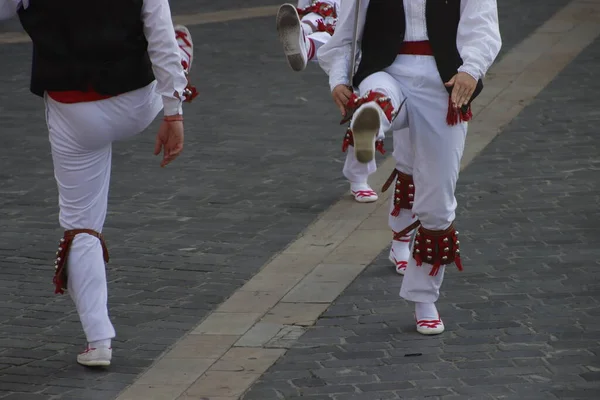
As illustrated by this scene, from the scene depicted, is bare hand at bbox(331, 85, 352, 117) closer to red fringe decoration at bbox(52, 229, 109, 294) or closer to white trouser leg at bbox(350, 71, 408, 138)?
white trouser leg at bbox(350, 71, 408, 138)

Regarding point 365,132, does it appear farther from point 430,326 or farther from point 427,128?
point 430,326

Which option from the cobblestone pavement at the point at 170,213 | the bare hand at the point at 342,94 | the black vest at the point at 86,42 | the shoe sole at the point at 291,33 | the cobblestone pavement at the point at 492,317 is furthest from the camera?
the shoe sole at the point at 291,33

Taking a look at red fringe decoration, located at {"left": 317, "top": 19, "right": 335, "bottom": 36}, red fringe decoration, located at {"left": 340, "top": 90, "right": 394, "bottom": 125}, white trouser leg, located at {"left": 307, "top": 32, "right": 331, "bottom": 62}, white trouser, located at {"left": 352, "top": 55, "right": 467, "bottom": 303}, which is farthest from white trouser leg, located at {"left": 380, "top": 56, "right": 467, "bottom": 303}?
red fringe decoration, located at {"left": 317, "top": 19, "right": 335, "bottom": 36}

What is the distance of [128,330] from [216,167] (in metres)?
3.26

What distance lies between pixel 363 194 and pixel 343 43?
261 cm

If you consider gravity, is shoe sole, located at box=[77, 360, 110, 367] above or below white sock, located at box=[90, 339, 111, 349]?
below

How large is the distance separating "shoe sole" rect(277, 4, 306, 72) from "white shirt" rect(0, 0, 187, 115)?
1.81 metres

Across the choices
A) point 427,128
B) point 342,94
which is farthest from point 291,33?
point 427,128

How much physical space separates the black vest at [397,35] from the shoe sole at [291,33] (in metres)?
1.32

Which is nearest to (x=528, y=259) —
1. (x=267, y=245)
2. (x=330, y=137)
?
(x=267, y=245)

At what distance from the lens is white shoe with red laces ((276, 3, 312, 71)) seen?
7133mm

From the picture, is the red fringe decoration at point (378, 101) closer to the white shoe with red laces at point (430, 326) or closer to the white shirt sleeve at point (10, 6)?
the white shoe with red laces at point (430, 326)

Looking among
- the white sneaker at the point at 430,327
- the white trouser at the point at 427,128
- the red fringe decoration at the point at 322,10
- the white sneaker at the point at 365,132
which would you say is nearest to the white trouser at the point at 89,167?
the white sneaker at the point at 365,132

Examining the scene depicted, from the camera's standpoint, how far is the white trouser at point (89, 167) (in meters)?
5.45
